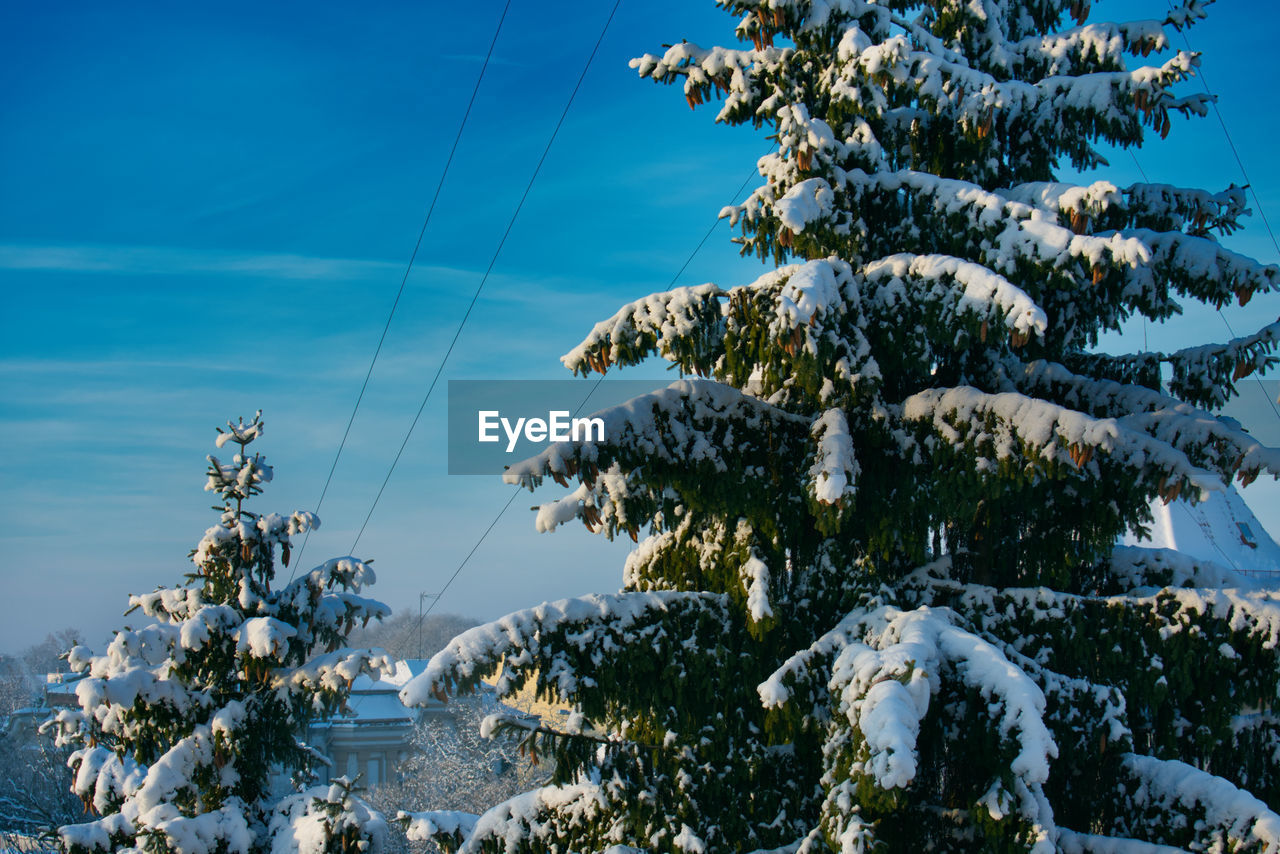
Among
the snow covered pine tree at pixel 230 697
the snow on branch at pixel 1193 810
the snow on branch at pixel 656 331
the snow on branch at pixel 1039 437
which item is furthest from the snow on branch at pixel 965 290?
the snow covered pine tree at pixel 230 697

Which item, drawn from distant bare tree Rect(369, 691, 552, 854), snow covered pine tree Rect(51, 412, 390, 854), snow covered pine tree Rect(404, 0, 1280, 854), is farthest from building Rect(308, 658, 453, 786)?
snow covered pine tree Rect(404, 0, 1280, 854)

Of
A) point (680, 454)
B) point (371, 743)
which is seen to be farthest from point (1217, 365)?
point (371, 743)

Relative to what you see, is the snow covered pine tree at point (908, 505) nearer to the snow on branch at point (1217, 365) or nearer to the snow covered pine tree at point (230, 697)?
the snow on branch at point (1217, 365)

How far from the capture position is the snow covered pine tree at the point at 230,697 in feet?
28.5

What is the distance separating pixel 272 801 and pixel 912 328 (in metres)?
7.66

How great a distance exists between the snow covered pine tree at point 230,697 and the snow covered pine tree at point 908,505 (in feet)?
9.05

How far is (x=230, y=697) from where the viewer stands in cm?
935

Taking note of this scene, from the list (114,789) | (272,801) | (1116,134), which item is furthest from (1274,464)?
(114,789)

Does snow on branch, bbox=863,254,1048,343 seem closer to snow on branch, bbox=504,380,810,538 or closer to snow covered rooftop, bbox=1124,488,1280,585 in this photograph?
snow on branch, bbox=504,380,810,538

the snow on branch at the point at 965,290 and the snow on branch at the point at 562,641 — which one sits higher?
the snow on branch at the point at 965,290

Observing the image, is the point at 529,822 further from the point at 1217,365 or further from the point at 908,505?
the point at 1217,365

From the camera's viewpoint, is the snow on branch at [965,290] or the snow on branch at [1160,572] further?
the snow on branch at [1160,572]

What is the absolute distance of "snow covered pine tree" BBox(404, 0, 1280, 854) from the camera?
5484 millimetres

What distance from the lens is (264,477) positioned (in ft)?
34.0
